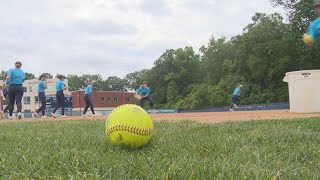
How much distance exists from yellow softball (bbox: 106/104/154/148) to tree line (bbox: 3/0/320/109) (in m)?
42.8

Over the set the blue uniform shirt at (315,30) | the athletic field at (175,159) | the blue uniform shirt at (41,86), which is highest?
the blue uniform shirt at (315,30)

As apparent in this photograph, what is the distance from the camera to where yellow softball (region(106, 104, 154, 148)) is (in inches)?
169

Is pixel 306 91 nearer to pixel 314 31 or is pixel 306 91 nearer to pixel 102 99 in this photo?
A: pixel 314 31

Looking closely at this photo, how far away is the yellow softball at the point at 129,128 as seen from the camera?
430 cm

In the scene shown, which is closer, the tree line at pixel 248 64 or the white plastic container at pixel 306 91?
the white plastic container at pixel 306 91

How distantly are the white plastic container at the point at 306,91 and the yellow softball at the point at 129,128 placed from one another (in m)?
10.1

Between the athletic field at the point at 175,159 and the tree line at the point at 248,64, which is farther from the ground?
the tree line at the point at 248,64

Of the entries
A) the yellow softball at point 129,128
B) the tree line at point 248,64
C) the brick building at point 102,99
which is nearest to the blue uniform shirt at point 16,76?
the yellow softball at point 129,128

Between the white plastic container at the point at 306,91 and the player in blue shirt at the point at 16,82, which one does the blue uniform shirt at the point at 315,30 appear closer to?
the white plastic container at the point at 306,91

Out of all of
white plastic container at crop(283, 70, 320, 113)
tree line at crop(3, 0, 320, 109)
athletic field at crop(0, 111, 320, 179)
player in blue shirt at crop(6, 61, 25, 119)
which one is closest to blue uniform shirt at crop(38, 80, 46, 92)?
Answer: player in blue shirt at crop(6, 61, 25, 119)

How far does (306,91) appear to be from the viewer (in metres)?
13.3

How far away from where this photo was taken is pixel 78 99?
76188mm

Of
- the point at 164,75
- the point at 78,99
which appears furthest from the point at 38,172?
the point at 164,75

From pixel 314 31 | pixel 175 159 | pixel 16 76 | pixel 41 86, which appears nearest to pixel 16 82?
pixel 16 76
